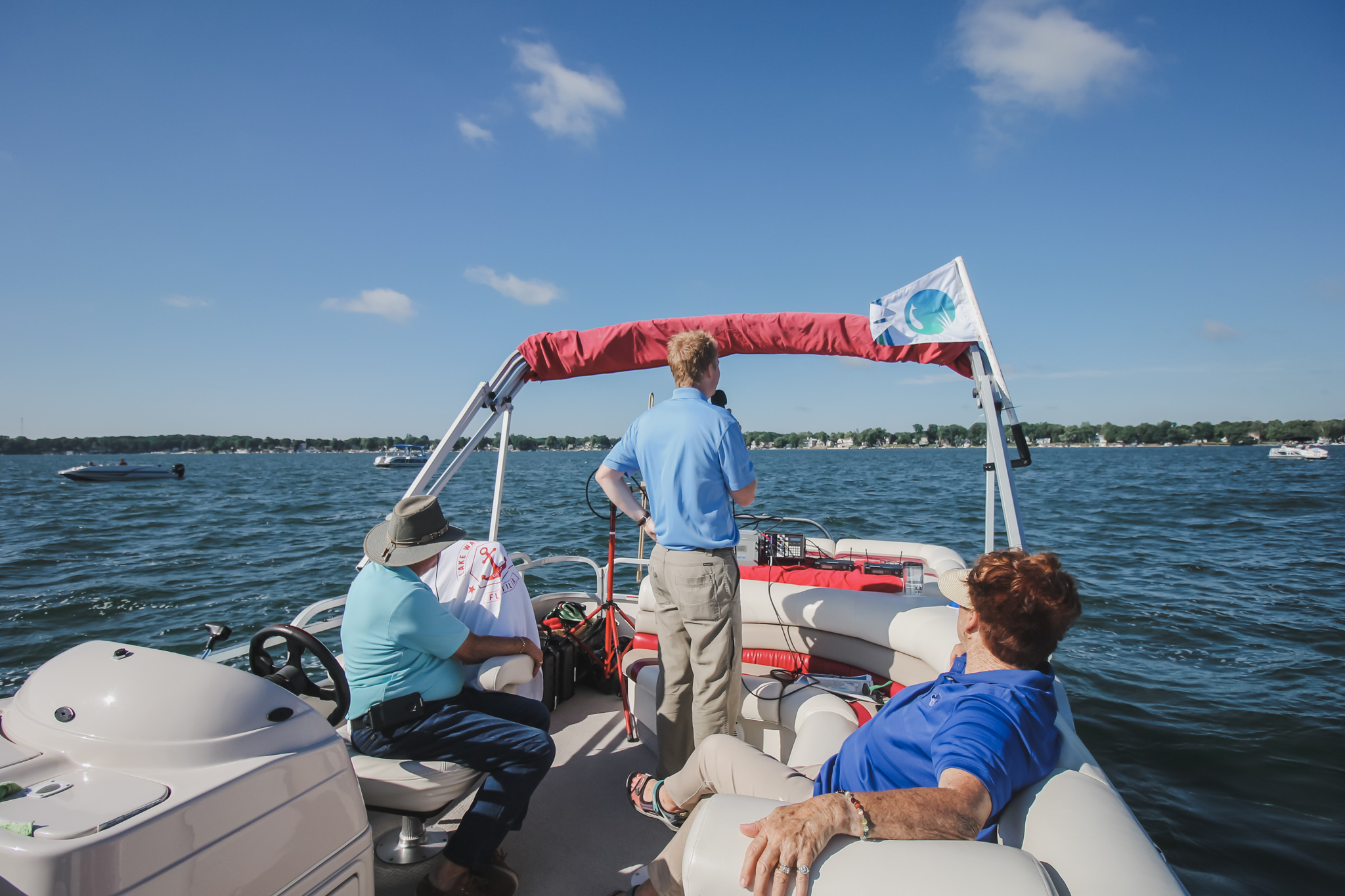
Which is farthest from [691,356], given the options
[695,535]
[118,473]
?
[118,473]

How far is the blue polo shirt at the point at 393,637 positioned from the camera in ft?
7.18

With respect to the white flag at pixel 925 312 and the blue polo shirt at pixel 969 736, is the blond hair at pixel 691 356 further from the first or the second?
the blue polo shirt at pixel 969 736

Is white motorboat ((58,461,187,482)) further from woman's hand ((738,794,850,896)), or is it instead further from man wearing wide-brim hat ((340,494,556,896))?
woman's hand ((738,794,850,896))

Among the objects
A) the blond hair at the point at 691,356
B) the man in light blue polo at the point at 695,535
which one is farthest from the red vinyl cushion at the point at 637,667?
the blond hair at the point at 691,356

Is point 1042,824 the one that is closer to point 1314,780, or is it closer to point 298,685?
point 298,685

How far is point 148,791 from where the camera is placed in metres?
1.35

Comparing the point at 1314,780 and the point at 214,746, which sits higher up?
the point at 214,746

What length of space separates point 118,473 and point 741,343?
179 feet

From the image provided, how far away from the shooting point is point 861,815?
1.33m

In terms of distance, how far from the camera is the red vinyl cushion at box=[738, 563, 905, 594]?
12.9 feet

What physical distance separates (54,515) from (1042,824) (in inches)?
1090

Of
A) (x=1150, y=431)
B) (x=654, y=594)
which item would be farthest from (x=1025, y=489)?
(x=1150, y=431)

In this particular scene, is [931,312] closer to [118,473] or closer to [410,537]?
[410,537]

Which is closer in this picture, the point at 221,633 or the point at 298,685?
the point at 298,685
